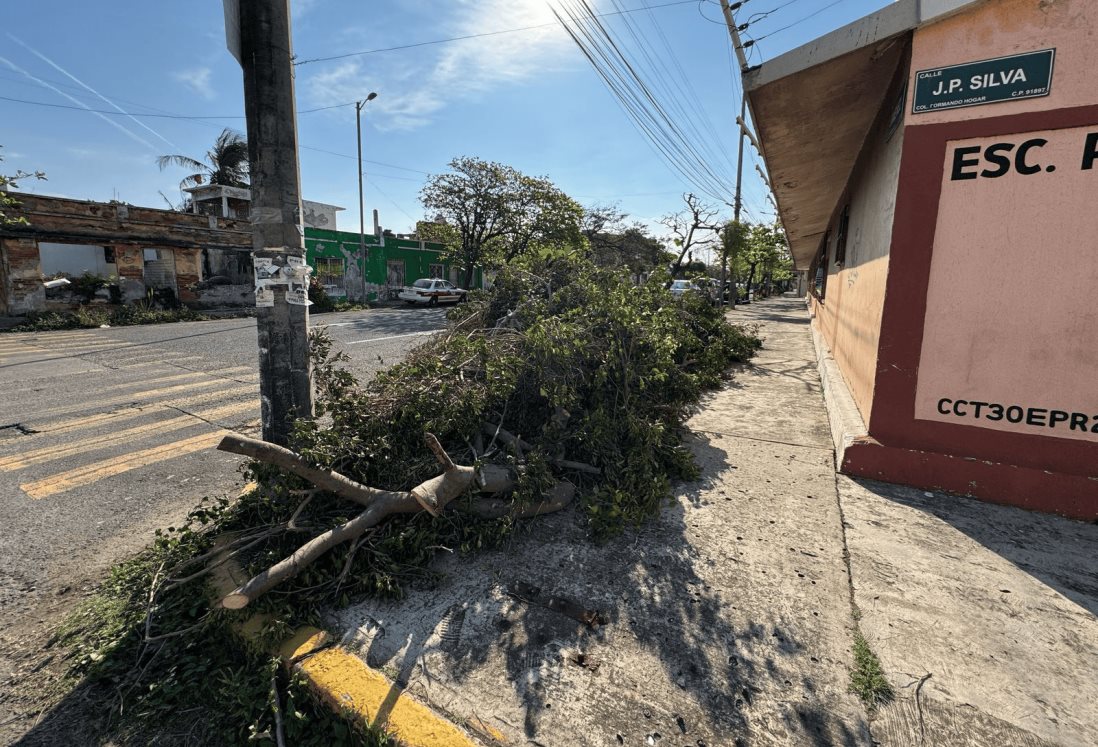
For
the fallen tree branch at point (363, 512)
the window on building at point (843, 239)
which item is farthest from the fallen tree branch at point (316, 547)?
the window on building at point (843, 239)

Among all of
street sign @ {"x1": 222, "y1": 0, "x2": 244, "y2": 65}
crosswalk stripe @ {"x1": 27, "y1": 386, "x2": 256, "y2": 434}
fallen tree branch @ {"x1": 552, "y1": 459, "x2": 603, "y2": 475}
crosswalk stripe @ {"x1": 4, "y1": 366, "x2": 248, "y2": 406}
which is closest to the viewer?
street sign @ {"x1": 222, "y1": 0, "x2": 244, "y2": 65}

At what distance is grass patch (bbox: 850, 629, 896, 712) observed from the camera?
76.9 inches

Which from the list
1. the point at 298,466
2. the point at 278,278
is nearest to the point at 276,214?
the point at 278,278

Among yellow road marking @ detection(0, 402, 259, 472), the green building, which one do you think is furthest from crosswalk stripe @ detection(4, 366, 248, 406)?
the green building

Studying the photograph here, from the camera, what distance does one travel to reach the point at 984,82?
11.1ft

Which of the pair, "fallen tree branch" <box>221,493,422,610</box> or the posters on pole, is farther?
the posters on pole

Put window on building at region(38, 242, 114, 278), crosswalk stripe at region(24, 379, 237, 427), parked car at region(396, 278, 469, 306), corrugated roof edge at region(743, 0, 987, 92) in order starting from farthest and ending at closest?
parked car at region(396, 278, 469, 306), window on building at region(38, 242, 114, 278), crosswalk stripe at region(24, 379, 237, 427), corrugated roof edge at region(743, 0, 987, 92)

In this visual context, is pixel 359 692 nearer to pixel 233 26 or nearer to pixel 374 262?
pixel 233 26

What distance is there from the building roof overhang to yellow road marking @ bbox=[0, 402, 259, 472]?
6520 mm

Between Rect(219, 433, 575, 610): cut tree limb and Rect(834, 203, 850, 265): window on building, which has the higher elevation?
Rect(834, 203, 850, 265): window on building

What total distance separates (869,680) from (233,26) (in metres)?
4.66

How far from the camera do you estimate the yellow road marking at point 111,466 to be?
399 centimetres

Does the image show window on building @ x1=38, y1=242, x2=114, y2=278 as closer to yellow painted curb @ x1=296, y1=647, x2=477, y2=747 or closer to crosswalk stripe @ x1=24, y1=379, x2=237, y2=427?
crosswalk stripe @ x1=24, y1=379, x2=237, y2=427

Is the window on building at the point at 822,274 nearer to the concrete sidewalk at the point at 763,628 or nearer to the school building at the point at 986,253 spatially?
the school building at the point at 986,253
